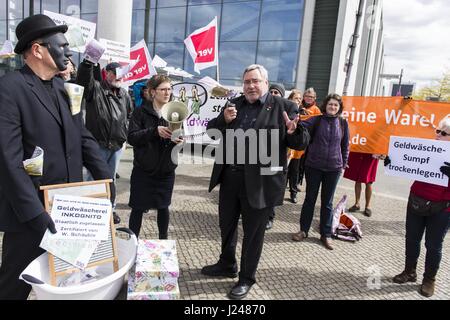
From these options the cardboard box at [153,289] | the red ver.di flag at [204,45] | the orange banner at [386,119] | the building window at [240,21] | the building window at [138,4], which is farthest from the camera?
the building window at [138,4]

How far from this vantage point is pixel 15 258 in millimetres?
2045

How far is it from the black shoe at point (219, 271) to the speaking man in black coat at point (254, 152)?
0.30 m

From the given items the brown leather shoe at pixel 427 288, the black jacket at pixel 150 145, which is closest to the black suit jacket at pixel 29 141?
the black jacket at pixel 150 145

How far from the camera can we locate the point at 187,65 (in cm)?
1881

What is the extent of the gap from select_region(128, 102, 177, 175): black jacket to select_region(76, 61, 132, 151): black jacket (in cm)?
93

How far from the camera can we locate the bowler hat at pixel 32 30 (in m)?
1.94

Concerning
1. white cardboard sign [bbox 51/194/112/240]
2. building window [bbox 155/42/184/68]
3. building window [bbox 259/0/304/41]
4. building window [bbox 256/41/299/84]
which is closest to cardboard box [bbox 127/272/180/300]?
white cardboard sign [bbox 51/194/112/240]

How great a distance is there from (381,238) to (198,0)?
54.3ft

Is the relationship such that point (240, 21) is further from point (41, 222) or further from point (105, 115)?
point (41, 222)

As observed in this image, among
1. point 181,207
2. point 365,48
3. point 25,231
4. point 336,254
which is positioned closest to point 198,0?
point 365,48

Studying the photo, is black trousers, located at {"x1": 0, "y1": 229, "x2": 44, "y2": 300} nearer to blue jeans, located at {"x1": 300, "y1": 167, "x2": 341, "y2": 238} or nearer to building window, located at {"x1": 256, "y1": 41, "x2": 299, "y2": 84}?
blue jeans, located at {"x1": 300, "y1": 167, "x2": 341, "y2": 238}

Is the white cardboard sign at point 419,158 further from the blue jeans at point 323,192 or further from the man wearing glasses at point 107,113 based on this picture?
the man wearing glasses at point 107,113

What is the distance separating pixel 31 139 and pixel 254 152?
5.33 ft

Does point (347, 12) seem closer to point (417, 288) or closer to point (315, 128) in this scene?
point (315, 128)
